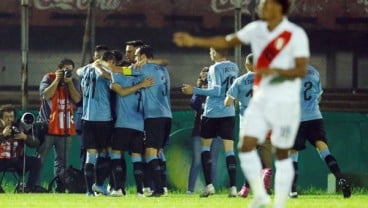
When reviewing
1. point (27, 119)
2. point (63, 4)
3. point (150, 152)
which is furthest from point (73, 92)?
point (63, 4)

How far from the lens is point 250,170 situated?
12281 mm

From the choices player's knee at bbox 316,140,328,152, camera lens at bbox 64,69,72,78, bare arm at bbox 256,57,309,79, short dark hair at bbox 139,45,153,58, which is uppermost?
short dark hair at bbox 139,45,153,58

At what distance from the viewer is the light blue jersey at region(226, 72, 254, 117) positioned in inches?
687

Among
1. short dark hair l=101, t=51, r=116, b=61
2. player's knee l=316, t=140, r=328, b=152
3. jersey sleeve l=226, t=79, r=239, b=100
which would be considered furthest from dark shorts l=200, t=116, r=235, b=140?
short dark hair l=101, t=51, r=116, b=61

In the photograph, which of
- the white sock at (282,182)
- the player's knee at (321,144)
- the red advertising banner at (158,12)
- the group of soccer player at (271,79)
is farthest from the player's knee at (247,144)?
the red advertising banner at (158,12)

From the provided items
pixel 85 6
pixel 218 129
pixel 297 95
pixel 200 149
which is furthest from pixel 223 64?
pixel 85 6

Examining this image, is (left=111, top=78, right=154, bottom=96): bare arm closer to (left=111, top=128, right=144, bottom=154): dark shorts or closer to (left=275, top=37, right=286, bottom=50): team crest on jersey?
(left=111, top=128, right=144, bottom=154): dark shorts

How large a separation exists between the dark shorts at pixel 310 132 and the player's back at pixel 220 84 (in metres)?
0.97

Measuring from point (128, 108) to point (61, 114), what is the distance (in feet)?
7.17

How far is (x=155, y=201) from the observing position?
16516 millimetres

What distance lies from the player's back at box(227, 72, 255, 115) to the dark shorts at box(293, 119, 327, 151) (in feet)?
2.56

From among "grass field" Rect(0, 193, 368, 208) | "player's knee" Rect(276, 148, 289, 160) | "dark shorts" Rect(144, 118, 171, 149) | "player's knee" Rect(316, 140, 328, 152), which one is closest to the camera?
"player's knee" Rect(276, 148, 289, 160)

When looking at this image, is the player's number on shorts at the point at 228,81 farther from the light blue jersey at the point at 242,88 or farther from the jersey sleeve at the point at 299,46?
the jersey sleeve at the point at 299,46

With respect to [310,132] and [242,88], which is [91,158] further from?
[310,132]
